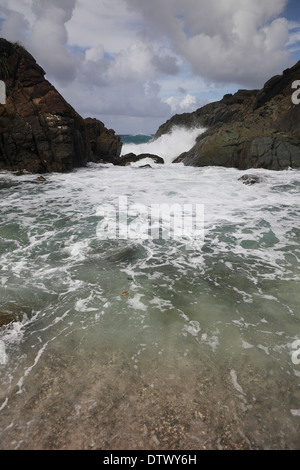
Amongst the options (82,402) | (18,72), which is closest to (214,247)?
(82,402)

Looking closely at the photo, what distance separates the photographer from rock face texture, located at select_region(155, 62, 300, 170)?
56.1 feet

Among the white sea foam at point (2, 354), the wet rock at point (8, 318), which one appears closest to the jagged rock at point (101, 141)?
the wet rock at point (8, 318)

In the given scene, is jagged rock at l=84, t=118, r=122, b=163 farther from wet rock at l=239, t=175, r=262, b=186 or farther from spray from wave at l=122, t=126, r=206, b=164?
wet rock at l=239, t=175, r=262, b=186

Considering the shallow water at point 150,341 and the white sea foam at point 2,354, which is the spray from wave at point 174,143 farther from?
the white sea foam at point 2,354

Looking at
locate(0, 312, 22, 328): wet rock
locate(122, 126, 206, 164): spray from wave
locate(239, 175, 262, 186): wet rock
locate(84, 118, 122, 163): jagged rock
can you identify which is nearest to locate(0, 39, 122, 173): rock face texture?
locate(84, 118, 122, 163): jagged rock

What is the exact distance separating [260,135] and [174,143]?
72.2 feet

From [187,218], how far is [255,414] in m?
6.49

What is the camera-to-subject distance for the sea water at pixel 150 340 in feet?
7.86

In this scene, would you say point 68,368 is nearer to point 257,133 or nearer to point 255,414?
point 255,414

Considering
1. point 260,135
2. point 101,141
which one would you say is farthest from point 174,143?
point 260,135

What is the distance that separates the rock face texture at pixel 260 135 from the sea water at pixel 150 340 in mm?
11771

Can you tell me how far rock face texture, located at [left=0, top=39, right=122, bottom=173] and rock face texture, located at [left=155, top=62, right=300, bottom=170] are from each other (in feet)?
30.9

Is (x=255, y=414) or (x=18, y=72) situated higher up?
(x=18, y=72)

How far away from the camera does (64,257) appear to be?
5.80 metres
